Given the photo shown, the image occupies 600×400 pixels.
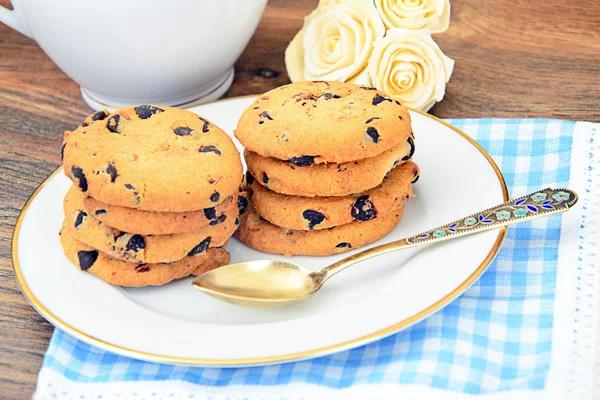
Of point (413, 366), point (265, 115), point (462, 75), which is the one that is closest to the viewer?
point (413, 366)

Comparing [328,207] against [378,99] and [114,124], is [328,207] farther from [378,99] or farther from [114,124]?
[114,124]

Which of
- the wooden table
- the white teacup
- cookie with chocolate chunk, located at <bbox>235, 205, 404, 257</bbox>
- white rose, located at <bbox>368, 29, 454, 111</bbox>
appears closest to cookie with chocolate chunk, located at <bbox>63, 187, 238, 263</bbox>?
cookie with chocolate chunk, located at <bbox>235, 205, 404, 257</bbox>

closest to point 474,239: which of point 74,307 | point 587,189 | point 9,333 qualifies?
point 587,189

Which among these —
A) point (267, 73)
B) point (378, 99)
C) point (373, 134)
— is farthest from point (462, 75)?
point (373, 134)

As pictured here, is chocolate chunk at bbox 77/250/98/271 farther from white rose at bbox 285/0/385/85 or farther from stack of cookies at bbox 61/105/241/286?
white rose at bbox 285/0/385/85

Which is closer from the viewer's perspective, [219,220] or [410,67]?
[219,220]

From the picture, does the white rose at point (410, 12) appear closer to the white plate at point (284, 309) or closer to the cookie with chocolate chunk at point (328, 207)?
the white plate at point (284, 309)

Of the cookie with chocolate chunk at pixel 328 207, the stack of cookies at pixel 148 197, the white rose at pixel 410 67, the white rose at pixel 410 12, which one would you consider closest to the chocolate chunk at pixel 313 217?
the cookie with chocolate chunk at pixel 328 207
